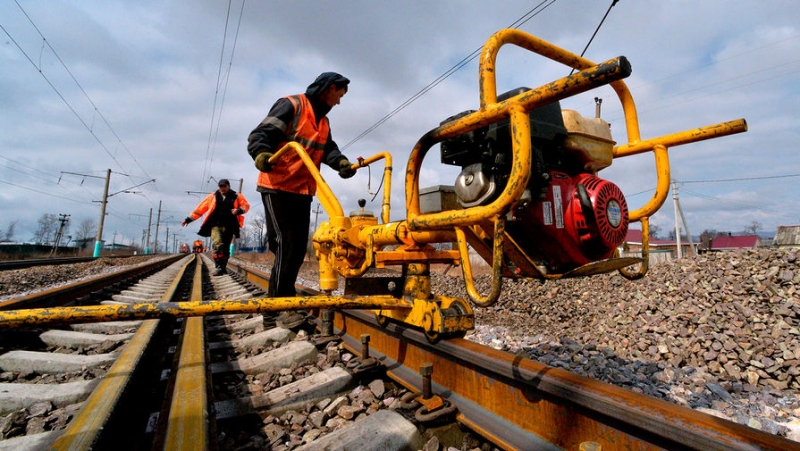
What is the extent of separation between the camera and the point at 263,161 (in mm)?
2686

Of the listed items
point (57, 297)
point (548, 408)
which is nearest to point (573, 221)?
point (548, 408)

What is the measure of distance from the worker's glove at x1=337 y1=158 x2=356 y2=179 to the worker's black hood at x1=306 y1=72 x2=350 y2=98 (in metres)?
0.57

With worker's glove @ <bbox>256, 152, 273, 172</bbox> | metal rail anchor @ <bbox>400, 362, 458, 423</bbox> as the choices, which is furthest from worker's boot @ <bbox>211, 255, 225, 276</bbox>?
metal rail anchor @ <bbox>400, 362, 458, 423</bbox>

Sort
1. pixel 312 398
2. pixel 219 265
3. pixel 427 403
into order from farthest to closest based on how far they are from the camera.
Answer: pixel 219 265 < pixel 312 398 < pixel 427 403

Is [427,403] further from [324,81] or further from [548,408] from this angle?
[324,81]

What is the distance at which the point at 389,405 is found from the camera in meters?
1.72

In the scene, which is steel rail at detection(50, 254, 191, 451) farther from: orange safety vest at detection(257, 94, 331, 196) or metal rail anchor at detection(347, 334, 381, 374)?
orange safety vest at detection(257, 94, 331, 196)

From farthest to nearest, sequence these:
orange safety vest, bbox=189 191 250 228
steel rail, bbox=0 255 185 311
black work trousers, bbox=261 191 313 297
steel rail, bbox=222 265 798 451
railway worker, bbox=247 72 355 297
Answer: orange safety vest, bbox=189 191 250 228 → steel rail, bbox=0 255 185 311 → black work trousers, bbox=261 191 313 297 → railway worker, bbox=247 72 355 297 → steel rail, bbox=222 265 798 451

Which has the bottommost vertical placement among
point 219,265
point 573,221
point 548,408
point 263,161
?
point 548,408

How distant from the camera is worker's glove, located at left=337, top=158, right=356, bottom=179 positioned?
321 cm

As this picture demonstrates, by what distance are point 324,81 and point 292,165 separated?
706mm

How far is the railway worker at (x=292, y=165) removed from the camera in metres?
2.91

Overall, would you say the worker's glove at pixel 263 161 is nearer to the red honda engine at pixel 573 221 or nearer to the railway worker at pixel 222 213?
the red honda engine at pixel 573 221

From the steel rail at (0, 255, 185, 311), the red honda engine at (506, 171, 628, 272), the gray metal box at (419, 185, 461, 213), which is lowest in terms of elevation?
the steel rail at (0, 255, 185, 311)
